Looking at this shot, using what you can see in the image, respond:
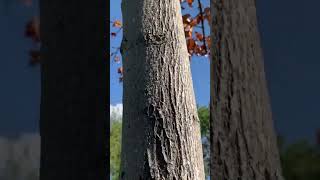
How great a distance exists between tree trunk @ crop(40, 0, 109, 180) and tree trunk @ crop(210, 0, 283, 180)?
1723mm

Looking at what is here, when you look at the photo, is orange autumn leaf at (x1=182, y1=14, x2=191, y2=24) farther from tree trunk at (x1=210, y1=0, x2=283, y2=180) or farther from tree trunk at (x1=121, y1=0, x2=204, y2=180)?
tree trunk at (x1=210, y1=0, x2=283, y2=180)

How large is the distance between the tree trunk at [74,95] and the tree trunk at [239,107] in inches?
67.9

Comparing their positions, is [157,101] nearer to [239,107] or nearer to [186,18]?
[239,107]

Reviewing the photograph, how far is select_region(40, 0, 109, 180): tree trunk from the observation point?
4949mm

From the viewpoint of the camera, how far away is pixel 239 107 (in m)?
3.38

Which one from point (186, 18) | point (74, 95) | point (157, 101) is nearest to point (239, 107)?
point (157, 101)

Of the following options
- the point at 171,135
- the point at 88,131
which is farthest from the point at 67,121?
the point at 171,135

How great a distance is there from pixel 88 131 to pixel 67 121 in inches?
7.2

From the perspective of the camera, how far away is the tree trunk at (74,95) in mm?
4949

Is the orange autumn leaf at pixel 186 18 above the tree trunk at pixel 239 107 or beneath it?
above

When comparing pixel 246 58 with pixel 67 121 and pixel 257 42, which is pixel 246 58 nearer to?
pixel 257 42

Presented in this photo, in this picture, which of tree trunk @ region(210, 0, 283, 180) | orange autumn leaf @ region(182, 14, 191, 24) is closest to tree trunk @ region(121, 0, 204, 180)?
tree trunk @ region(210, 0, 283, 180)

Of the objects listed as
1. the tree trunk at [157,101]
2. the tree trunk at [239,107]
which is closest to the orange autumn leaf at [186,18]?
the tree trunk at [157,101]

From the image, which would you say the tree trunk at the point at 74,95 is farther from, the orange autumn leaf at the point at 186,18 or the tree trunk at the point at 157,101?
the orange autumn leaf at the point at 186,18
